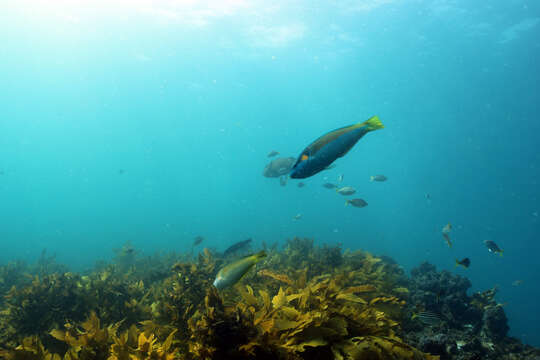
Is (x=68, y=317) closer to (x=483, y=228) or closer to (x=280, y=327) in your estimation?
(x=280, y=327)

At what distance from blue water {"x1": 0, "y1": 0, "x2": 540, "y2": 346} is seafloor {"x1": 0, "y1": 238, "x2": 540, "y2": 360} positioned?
11132mm

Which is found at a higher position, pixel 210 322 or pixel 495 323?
pixel 495 323

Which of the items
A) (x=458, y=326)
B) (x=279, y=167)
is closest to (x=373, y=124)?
(x=458, y=326)

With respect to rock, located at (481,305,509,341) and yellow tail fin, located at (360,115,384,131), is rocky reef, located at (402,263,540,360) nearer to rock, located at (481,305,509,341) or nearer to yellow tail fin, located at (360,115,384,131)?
rock, located at (481,305,509,341)

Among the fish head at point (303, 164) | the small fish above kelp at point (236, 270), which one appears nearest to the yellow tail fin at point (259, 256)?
the small fish above kelp at point (236, 270)

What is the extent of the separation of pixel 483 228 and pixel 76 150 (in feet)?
623

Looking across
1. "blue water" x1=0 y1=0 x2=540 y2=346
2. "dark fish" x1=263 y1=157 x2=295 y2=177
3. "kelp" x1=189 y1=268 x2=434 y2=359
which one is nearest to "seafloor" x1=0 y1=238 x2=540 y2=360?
"kelp" x1=189 y1=268 x2=434 y2=359

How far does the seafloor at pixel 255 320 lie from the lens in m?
1.97

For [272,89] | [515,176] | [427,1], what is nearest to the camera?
[427,1]

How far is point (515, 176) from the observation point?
294ft

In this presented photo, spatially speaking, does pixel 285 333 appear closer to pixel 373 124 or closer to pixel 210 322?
pixel 210 322

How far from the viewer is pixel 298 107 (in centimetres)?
8300

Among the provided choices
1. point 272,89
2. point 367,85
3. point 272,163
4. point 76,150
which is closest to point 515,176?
point 367,85

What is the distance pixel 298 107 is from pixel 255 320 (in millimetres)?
85353
